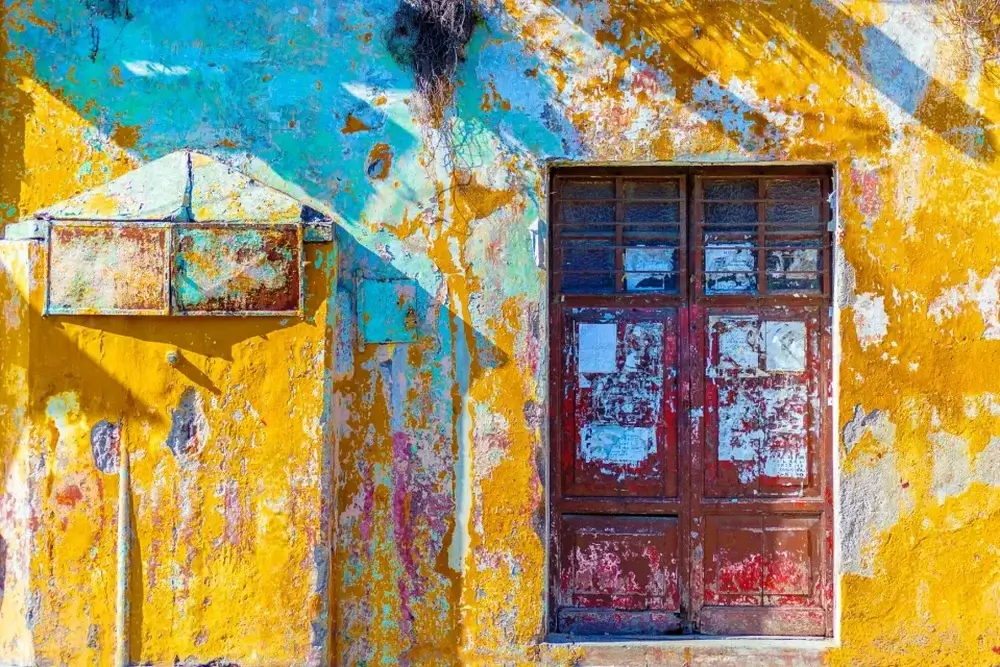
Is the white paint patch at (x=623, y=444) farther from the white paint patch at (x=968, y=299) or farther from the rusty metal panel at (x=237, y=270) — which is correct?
the rusty metal panel at (x=237, y=270)

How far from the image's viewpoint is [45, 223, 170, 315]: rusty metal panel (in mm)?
3881

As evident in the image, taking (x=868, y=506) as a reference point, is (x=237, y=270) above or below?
above

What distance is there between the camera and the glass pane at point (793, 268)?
4445 millimetres

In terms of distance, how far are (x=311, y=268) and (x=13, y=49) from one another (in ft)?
6.12

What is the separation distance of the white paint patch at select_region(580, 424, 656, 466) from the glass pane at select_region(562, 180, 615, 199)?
1.16m

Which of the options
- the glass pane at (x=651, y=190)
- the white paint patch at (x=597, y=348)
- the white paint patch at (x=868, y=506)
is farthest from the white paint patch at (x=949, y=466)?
the glass pane at (x=651, y=190)

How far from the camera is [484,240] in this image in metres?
4.30

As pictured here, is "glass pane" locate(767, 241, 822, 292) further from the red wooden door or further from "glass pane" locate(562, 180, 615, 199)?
"glass pane" locate(562, 180, 615, 199)

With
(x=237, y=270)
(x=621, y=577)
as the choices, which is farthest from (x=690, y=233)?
(x=237, y=270)

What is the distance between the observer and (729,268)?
14.7 feet

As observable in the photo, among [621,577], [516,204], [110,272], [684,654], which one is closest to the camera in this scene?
[110,272]

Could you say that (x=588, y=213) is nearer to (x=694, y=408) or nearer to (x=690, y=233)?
(x=690, y=233)

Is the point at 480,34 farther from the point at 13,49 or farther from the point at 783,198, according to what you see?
the point at 13,49

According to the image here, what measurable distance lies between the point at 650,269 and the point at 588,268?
312 mm
